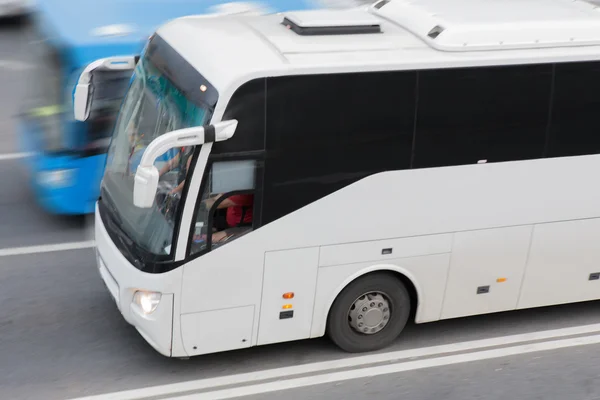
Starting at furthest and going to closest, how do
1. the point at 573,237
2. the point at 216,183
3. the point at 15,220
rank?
the point at 15,220, the point at 573,237, the point at 216,183

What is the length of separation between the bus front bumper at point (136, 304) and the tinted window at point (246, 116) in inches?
49.2

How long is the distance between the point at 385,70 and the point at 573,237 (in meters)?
2.60

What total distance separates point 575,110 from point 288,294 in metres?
3.07

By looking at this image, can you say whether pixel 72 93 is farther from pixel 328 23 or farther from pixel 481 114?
pixel 481 114

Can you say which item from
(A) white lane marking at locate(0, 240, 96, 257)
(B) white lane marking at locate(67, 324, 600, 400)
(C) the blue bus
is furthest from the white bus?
(A) white lane marking at locate(0, 240, 96, 257)

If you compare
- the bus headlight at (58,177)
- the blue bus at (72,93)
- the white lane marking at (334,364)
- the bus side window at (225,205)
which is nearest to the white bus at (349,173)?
the bus side window at (225,205)

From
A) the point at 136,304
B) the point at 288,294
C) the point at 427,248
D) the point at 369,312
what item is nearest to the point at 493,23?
the point at 427,248

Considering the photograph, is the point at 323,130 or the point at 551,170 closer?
the point at 323,130

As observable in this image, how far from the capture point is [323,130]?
7812mm

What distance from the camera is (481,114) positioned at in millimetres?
8273

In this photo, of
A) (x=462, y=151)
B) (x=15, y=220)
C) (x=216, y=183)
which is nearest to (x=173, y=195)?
(x=216, y=183)

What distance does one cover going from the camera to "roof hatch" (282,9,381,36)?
327 inches

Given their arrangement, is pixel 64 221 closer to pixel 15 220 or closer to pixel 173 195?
pixel 15 220

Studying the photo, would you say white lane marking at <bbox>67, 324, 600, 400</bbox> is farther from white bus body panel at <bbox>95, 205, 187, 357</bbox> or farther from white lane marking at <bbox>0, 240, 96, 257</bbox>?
white lane marking at <bbox>0, 240, 96, 257</bbox>
